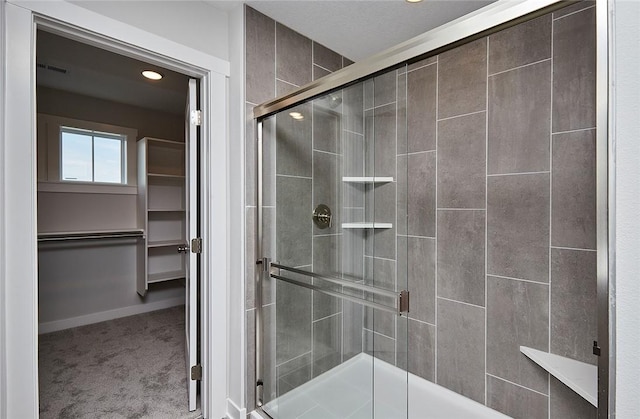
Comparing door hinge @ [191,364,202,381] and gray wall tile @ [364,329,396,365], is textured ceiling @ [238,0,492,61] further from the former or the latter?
door hinge @ [191,364,202,381]

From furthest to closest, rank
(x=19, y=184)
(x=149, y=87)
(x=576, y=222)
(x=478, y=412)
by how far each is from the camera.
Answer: (x=149, y=87) → (x=478, y=412) → (x=576, y=222) → (x=19, y=184)

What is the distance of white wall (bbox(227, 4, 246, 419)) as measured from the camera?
1.71 meters

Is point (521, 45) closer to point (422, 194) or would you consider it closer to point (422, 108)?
point (422, 108)

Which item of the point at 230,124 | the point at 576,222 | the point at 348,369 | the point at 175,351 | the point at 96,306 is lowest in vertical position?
the point at 175,351

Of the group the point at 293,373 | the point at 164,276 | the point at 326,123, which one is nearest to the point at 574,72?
the point at 326,123

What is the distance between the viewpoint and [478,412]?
66.2 inches

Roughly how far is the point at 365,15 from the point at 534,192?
137 cm

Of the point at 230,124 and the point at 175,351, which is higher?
the point at 230,124

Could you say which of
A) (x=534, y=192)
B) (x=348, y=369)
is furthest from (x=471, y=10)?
(x=348, y=369)

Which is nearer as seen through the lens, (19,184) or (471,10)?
(19,184)

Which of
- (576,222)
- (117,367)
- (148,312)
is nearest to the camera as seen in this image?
(576,222)

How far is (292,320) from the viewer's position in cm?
173

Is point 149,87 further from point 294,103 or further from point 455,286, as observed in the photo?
point 455,286

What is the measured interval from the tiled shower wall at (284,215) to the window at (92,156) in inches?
99.4
